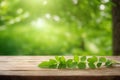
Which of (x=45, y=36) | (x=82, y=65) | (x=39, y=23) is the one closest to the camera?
(x=82, y=65)

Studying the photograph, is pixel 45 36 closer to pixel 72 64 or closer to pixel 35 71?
pixel 72 64

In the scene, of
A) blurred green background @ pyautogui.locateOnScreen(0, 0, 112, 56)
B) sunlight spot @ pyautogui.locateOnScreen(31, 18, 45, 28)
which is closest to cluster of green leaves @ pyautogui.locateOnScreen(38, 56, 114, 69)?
sunlight spot @ pyautogui.locateOnScreen(31, 18, 45, 28)

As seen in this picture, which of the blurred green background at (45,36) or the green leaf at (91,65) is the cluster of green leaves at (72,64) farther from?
the blurred green background at (45,36)

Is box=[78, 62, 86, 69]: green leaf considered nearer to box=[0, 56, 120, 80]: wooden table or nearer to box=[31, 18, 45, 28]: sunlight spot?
box=[0, 56, 120, 80]: wooden table

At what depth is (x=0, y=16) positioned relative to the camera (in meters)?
5.88

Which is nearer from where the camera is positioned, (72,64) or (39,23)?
(72,64)

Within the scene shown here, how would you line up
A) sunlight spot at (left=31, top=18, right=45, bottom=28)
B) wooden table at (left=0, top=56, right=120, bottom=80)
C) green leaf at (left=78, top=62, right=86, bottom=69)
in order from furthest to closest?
1. sunlight spot at (left=31, top=18, right=45, bottom=28)
2. green leaf at (left=78, top=62, right=86, bottom=69)
3. wooden table at (left=0, top=56, right=120, bottom=80)

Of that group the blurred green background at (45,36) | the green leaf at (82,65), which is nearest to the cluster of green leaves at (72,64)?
the green leaf at (82,65)

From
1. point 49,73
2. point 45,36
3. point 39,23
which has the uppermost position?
point 39,23

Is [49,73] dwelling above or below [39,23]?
below

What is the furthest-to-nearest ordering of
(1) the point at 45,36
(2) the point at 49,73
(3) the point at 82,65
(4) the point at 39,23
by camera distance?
(4) the point at 39,23 < (1) the point at 45,36 < (3) the point at 82,65 < (2) the point at 49,73

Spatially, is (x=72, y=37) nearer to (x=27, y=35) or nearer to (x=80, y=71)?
(x=27, y=35)

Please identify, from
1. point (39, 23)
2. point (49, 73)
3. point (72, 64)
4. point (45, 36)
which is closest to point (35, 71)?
point (49, 73)

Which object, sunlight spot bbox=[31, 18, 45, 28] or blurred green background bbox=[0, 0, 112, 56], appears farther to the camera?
blurred green background bbox=[0, 0, 112, 56]
